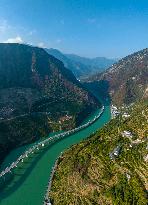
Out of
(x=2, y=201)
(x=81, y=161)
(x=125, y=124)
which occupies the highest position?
(x=125, y=124)

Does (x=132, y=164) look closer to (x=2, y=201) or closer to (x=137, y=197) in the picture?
(x=137, y=197)

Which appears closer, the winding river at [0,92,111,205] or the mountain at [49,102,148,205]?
the mountain at [49,102,148,205]

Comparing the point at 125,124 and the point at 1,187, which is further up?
the point at 125,124

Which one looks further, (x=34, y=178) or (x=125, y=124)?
(x=125, y=124)

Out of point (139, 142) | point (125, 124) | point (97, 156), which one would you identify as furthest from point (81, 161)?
point (125, 124)

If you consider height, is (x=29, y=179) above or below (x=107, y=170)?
below

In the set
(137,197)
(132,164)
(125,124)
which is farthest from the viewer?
(125,124)

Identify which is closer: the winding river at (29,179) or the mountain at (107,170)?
the mountain at (107,170)

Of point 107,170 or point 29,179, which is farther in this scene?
point 29,179
